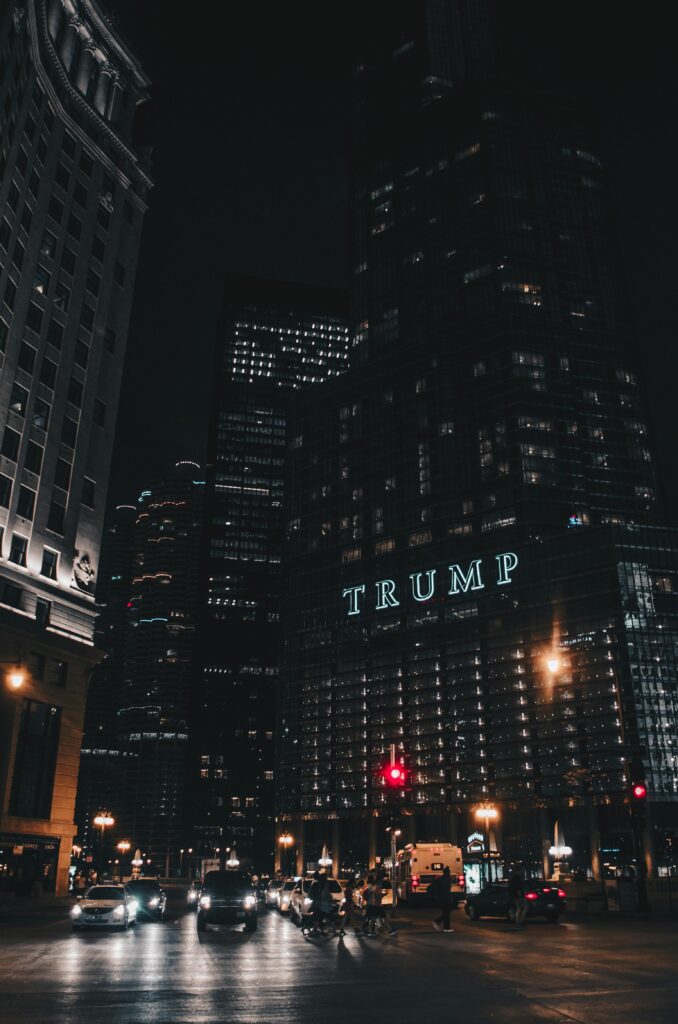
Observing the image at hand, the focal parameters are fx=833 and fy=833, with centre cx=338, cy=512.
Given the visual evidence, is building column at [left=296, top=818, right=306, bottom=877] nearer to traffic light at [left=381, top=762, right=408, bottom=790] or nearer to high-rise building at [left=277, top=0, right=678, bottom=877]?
high-rise building at [left=277, top=0, right=678, bottom=877]

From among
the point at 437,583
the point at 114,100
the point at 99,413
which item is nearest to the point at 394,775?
the point at 99,413

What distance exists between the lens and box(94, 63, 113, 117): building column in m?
78.7

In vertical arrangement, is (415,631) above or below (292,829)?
above

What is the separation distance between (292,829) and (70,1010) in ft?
514

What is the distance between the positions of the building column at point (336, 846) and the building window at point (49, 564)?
4240 inches

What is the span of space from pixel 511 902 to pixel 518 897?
73cm

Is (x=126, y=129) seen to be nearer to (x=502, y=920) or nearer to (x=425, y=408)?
(x=502, y=920)

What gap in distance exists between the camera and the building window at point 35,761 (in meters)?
54.0

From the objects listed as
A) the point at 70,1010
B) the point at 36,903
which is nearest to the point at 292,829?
the point at 36,903

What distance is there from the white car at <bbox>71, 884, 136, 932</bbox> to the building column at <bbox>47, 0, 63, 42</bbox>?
227 feet

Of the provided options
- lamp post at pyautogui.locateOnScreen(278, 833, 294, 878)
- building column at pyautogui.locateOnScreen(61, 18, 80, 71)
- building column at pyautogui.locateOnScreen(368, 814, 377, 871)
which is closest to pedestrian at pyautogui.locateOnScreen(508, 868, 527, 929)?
building column at pyautogui.locateOnScreen(61, 18, 80, 71)

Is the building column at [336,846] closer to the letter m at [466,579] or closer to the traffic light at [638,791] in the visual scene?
the letter m at [466,579]

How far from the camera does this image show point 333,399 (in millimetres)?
178750

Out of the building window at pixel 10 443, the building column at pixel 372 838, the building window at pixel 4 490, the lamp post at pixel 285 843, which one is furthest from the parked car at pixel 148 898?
the building column at pixel 372 838
